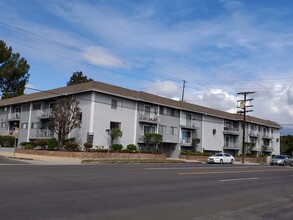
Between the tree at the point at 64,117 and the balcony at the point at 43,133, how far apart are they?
660cm

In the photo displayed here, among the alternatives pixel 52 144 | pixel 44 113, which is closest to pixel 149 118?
pixel 44 113

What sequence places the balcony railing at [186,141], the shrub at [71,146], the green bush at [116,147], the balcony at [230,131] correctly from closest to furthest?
the shrub at [71,146] → the green bush at [116,147] → the balcony railing at [186,141] → the balcony at [230,131]

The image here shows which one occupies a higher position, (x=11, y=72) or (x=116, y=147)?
(x=11, y=72)

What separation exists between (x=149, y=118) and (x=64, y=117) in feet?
42.2

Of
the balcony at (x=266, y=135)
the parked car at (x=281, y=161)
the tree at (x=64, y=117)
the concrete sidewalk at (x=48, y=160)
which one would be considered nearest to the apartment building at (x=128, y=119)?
the tree at (x=64, y=117)

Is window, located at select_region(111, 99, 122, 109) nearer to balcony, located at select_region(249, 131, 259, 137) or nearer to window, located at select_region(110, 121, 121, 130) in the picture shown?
window, located at select_region(110, 121, 121, 130)

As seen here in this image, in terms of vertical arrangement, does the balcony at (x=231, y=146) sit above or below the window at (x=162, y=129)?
below

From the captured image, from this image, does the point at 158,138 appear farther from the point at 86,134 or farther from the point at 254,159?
the point at 254,159

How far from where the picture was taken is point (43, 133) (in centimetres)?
4731

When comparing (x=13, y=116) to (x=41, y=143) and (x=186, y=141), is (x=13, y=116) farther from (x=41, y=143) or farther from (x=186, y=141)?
(x=186, y=141)

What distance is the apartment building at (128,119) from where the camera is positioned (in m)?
41.8

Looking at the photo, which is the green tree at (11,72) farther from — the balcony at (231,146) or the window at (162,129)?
the balcony at (231,146)

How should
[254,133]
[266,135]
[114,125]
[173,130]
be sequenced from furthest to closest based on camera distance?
[266,135]
[254,133]
[173,130]
[114,125]

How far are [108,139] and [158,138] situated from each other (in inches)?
268
